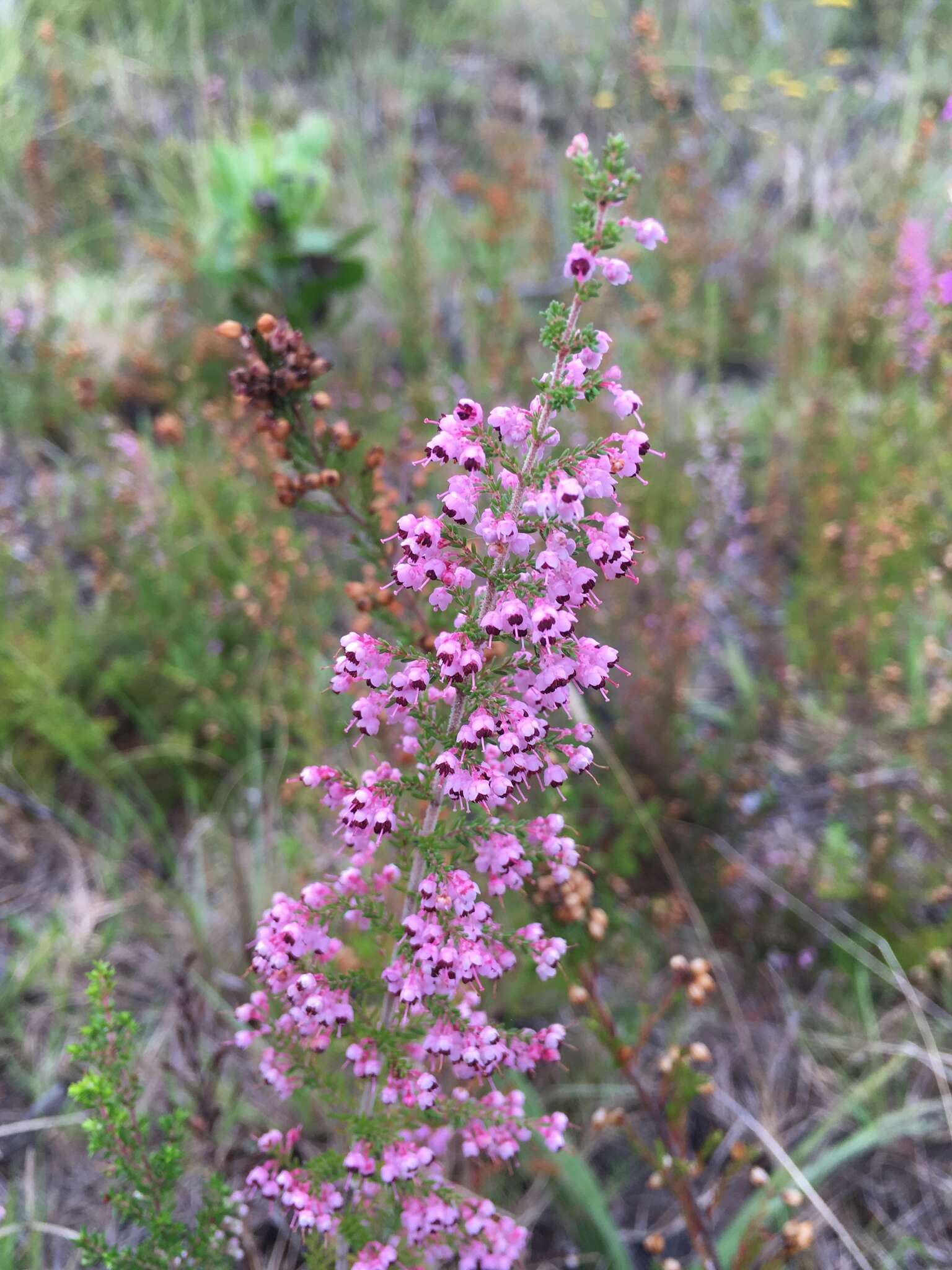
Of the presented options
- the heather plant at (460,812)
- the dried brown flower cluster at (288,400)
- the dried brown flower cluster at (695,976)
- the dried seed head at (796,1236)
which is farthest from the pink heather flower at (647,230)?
the dried seed head at (796,1236)

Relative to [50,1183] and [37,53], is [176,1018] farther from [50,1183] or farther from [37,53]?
[37,53]

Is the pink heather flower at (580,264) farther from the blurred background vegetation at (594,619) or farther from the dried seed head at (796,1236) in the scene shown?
the dried seed head at (796,1236)

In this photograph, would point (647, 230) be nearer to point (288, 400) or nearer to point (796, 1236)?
point (288, 400)

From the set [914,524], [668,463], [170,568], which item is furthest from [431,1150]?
[668,463]

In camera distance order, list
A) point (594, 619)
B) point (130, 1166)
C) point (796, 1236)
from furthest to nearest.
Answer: point (594, 619), point (796, 1236), point (130, 1166)

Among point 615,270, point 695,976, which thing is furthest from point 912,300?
point 615,270

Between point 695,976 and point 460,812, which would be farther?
point 695,976

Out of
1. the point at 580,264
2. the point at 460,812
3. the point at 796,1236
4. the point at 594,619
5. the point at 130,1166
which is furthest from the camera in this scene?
the point at 594,619
